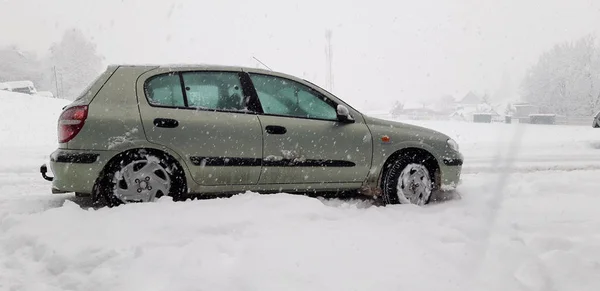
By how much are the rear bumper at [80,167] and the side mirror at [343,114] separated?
7.43 feet

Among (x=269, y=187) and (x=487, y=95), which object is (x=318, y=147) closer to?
(x=269, y=187)

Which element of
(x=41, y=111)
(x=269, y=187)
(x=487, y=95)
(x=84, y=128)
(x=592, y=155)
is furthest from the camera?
(x=487, y=95)

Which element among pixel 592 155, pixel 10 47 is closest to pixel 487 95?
pixel 592 155

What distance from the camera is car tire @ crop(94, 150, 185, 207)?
411 centimetres

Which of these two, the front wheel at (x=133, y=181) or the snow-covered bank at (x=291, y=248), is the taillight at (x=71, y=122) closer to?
the front wheel at (x=133, y=181)

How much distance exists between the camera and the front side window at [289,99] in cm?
466

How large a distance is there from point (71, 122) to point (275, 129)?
1.91 metres

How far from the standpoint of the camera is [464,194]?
5.39 m

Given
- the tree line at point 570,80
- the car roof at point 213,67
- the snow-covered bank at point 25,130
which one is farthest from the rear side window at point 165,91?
the tree line at point 570,80

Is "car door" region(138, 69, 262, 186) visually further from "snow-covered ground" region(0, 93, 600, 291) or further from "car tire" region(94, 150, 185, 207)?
"snow-covered ground" region(0, 93, 600, 291)

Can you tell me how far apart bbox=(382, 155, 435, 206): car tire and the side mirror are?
28.3 inches

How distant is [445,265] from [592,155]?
9237 mm

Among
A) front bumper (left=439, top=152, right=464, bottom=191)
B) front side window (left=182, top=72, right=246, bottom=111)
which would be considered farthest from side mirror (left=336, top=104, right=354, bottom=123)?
front bumper (left=439, top=152, right=464, bottom=191)

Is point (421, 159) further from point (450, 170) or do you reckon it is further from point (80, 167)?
point (80, 167)
